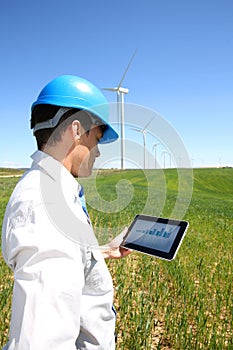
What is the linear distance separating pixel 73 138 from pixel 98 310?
80 cm

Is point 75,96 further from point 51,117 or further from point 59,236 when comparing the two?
point 59,236

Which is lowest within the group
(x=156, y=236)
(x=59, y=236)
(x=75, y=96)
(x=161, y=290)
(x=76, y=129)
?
(x=161, y=290)

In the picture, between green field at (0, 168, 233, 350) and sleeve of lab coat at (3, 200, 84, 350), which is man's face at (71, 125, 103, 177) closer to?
green field at (0, 168, 233, 350)

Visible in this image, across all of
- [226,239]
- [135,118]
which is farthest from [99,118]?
[226,239]

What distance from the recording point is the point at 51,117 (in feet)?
5.58

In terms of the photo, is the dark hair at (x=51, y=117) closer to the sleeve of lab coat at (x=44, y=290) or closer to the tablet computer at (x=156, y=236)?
the sleeve of lab coat at (x=44, y=290)

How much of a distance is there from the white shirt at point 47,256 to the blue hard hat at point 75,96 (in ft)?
0.99

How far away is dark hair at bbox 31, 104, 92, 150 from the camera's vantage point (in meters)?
1.65

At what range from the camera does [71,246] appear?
128 cm

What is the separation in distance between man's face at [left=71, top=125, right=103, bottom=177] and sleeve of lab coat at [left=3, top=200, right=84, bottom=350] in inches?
19.4

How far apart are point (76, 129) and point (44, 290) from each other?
29.3 inches

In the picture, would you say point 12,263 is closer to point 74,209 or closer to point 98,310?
point 74,209

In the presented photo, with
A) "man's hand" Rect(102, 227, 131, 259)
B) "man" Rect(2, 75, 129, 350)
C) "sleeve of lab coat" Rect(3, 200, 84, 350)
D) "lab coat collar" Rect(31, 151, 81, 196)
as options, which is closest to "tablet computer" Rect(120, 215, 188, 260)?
"man's hand" Rect(102, 227, 131, 259)

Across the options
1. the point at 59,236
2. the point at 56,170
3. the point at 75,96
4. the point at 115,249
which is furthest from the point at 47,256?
the point at 115,249
